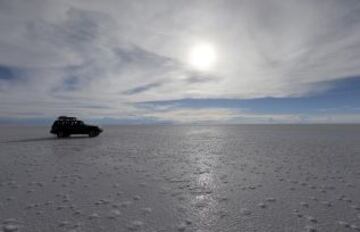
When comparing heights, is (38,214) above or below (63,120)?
below

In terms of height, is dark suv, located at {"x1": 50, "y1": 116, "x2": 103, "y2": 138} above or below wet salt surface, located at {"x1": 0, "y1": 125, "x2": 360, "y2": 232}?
above

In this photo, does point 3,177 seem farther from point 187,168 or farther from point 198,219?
point 198,219

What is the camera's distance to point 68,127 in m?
29.6

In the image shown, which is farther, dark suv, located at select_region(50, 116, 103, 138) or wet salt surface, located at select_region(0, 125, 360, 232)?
dark suv, located at select_region(50, 116, 103, 138)

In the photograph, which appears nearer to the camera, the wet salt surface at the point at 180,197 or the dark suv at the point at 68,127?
the wet salt surface at the point at 180,197

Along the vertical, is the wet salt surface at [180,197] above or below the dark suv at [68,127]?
below

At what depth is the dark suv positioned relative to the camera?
29.5 m

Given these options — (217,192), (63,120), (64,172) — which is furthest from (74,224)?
(63,120)

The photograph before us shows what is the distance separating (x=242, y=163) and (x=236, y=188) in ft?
15.6

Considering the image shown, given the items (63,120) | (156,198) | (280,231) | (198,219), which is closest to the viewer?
(280,231)

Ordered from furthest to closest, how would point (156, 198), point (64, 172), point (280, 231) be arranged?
point (64, 172) < point (156, 198) < point (280, 231)

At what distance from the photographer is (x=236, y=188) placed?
320 inches

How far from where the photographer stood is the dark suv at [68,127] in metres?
29.5

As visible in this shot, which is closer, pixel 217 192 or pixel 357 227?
pixel 357 227
